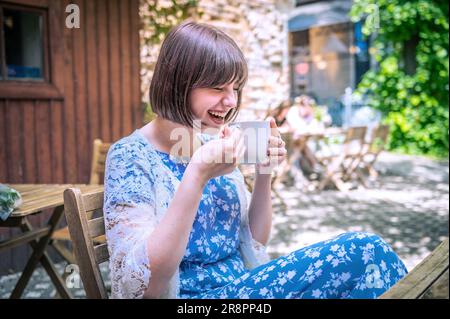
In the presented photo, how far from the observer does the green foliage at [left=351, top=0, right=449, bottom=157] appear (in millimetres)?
11562

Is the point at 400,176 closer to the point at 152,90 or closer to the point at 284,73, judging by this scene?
the point at 284,73

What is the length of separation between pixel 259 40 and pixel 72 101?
4.12 metres

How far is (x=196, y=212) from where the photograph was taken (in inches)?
48.2

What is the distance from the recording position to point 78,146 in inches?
183

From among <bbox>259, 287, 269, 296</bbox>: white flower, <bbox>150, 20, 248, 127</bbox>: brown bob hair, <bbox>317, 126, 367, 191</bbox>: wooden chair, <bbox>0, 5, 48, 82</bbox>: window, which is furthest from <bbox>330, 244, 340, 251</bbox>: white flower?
<bbox>317, 126, 367, 191</bbox>: wooden chair

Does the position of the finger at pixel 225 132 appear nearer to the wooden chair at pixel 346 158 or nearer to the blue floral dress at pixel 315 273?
the blue floral dress at pixel 315 273

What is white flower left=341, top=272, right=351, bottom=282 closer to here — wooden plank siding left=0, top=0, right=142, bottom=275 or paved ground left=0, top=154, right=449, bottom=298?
paved ground left=0, top=154, right=449, bottom=298

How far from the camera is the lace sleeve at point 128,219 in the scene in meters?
1.13

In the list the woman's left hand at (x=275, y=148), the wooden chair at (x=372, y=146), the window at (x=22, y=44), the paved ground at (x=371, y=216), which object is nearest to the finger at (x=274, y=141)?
the woman's left hand at (x=275, y=148)

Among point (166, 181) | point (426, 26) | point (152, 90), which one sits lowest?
point (166, 181)

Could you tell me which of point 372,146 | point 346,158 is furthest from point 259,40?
point 372,146

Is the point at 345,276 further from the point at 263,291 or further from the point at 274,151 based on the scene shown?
the point at 274,151

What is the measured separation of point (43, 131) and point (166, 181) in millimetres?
3288
